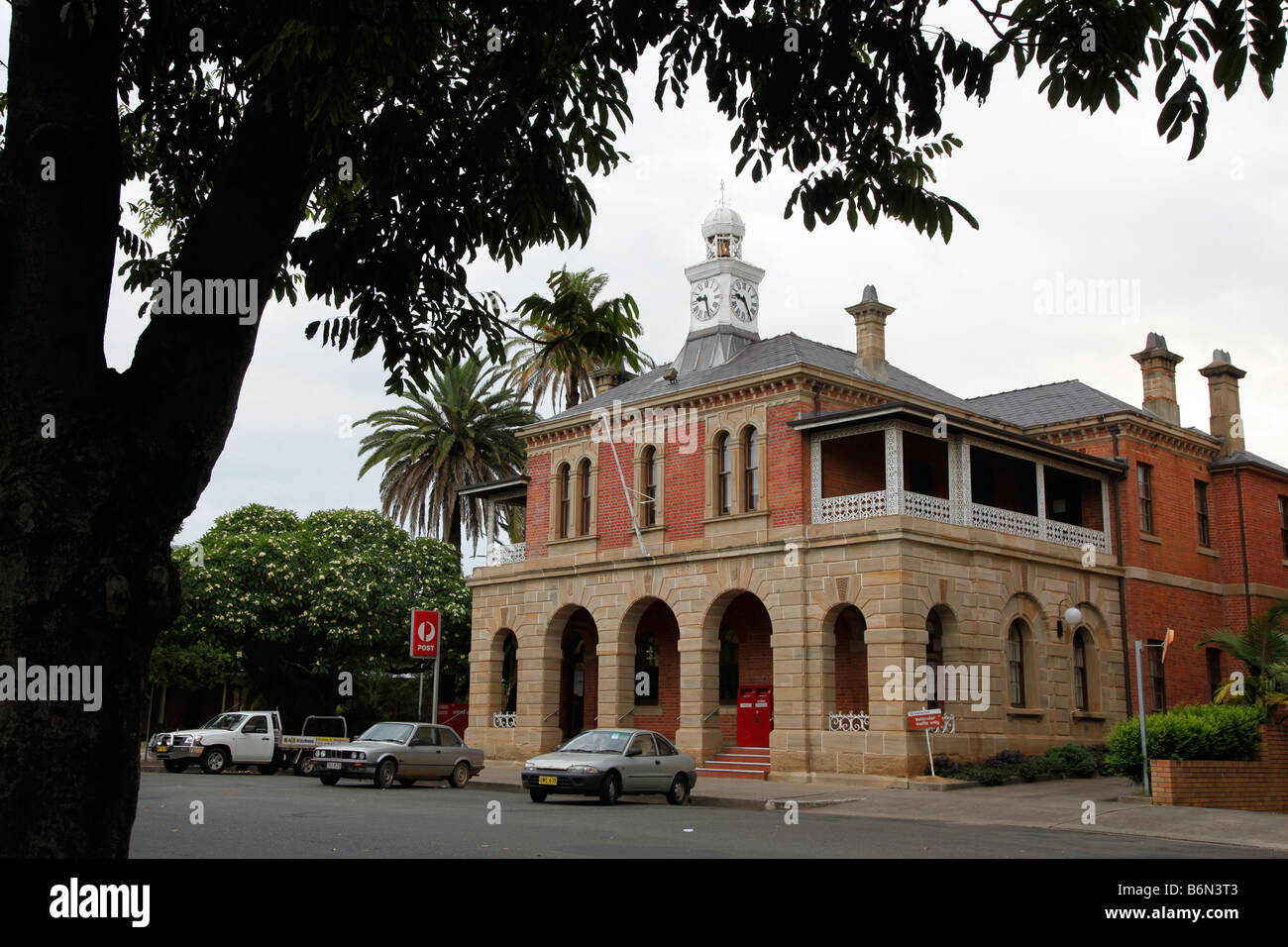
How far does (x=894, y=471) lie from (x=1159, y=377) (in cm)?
1316

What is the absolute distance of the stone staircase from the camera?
92.9 feet

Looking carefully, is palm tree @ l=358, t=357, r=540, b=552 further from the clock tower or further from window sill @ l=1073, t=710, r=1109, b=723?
window sill @ l=1073, t=710, r=1109, b=723

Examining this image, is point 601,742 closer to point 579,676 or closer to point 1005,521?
point 1005,521

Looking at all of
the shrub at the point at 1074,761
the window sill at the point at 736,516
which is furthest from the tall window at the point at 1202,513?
the window sill at the point at 736,516

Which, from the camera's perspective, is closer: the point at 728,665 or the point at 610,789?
the point at 610,789

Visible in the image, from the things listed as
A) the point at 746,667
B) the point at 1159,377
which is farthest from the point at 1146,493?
the point at 746,667

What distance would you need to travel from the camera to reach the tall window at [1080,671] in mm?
30609

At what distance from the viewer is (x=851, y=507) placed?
2780cm

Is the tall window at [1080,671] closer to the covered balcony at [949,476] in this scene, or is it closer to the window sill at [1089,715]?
the window sill at [1089,715]

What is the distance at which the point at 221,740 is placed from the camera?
3034 cm

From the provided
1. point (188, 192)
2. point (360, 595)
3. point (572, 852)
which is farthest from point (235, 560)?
point (188, 192)

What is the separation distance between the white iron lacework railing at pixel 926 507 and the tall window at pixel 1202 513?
1105 centimetres
